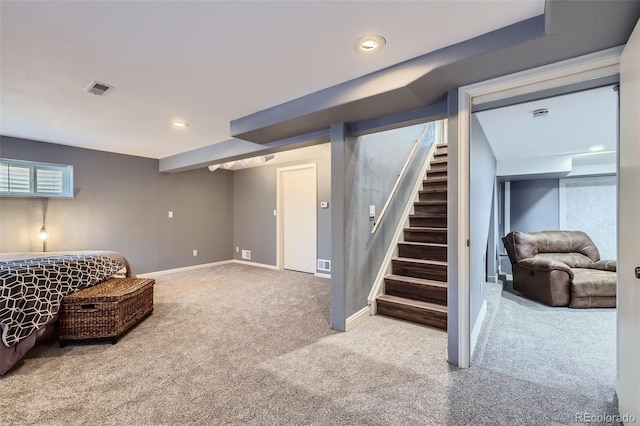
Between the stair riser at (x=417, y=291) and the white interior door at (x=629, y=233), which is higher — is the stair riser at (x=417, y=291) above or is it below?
below

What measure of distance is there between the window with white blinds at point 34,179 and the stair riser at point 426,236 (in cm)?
505

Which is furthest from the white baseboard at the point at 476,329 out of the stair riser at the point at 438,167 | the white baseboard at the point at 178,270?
the white baseboard at the point at 178,270

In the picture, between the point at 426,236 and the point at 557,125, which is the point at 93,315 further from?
the point at 557,125

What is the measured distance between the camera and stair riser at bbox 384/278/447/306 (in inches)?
117

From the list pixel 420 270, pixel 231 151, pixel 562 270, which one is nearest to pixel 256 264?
pixel 231 151

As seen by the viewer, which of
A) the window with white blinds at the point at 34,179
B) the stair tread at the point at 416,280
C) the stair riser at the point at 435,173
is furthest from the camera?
the stair riser at the point at 435,173

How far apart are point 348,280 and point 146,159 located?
4.48 m

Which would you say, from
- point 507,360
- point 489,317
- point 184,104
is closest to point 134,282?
point 184,104

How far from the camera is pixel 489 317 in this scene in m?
3.17

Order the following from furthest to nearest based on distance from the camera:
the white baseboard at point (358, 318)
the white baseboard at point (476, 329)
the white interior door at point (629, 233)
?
the white baseboard at point (358, 318) < the white baseboard at point (476, 329) < the white interior door at point (629, 233)

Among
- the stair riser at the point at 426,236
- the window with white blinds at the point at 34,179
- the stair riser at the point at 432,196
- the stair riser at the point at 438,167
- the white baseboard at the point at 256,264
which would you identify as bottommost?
the white baseboard at the point at 256,264

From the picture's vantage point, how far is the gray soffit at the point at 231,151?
125 inches

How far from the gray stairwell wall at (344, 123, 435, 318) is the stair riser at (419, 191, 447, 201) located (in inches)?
17.3

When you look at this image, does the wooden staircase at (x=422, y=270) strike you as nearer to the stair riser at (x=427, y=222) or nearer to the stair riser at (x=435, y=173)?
the stair riser at (x=427, y=222)
